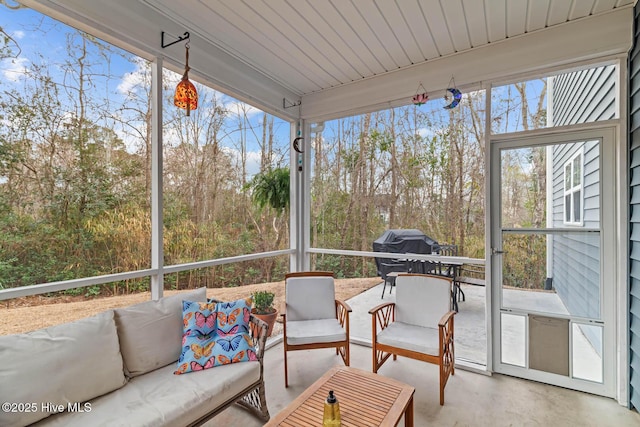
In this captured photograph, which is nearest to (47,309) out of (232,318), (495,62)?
(232,318)

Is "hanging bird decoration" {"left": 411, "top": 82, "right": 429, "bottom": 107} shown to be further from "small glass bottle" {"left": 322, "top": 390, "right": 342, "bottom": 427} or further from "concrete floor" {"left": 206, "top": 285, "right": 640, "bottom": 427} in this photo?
"small glass bottle" {"left": 322, "top": 390, "right": 342, "bottom": 427}

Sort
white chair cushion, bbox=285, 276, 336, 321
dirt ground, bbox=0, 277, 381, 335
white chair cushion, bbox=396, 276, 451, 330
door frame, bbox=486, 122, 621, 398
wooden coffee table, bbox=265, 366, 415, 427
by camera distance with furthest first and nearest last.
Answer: white chair cushion, bbox=285, 276, 336, 321 < white chair cushion, bbox=396, 276, 451, 330 < door frame, bbox=486, 122, 621, 398 < dirt ground, bbox=0, 277, 381, 335 < wooden coffee table, bbox=265, 366, 415, 427

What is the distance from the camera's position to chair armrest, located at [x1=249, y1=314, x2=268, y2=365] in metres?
2.11

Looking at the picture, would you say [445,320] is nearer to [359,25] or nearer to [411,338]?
[411,338]

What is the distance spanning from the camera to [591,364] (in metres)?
2.49

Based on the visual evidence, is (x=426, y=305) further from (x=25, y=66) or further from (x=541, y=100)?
(x=25, y=66)

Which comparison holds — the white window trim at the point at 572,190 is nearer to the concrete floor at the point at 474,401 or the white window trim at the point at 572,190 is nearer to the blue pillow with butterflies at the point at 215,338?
the concrete floor at the point at 474,401

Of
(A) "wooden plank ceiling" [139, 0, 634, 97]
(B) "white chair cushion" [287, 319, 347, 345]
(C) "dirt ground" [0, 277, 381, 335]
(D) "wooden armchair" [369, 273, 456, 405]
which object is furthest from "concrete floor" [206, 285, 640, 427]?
(A) "wooden plank ceiling" [139, 0, 634, 97]

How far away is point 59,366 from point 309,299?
6.49 feet

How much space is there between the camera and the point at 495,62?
9.04 feet

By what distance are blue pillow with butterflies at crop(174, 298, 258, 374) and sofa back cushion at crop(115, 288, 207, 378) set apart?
0.07 meters

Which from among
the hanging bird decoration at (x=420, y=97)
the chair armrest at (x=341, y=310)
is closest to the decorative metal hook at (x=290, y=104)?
the hanging bird decoration at (x=420, y=97)

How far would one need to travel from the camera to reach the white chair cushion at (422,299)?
2781mm

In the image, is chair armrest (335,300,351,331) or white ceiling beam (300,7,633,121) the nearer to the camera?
white ceiling beam (300,7,633,121)
